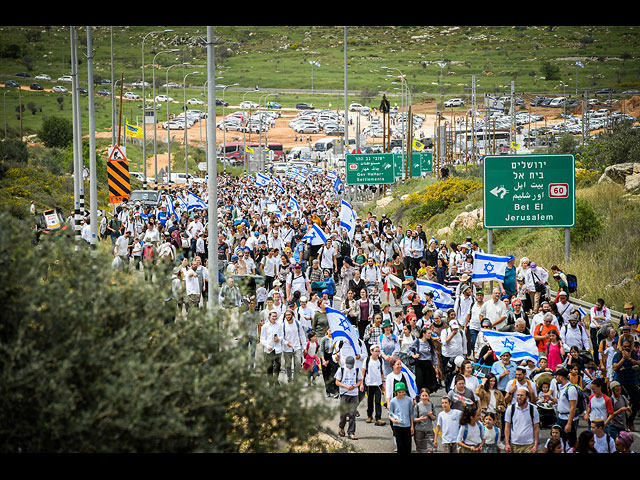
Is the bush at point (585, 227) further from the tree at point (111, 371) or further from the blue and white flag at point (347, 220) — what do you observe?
the tree at point (111, 371)

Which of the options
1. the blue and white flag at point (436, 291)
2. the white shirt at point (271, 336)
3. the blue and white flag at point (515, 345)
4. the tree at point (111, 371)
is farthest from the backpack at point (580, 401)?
the blue and white flag at point (436, 291)

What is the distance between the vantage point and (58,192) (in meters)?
48.9

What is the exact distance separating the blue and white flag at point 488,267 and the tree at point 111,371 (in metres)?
12.2

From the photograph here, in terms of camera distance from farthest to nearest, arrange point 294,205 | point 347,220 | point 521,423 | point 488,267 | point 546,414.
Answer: point 294,205, point 347,220, point 488,267, point 546,414, point 521,423

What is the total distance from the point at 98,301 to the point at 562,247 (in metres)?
22.4

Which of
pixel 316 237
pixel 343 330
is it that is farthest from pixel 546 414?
pixel 316 237

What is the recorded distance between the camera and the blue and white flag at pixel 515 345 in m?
13.4

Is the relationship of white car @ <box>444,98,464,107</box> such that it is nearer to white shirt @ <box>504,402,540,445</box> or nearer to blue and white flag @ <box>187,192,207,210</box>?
blue and white flag @ <box>187,192,207,210</box>

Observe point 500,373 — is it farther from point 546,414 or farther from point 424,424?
point 424,424

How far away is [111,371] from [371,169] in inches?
1426

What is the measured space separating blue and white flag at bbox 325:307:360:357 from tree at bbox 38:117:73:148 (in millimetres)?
88039

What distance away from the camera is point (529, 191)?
75.5 ft
